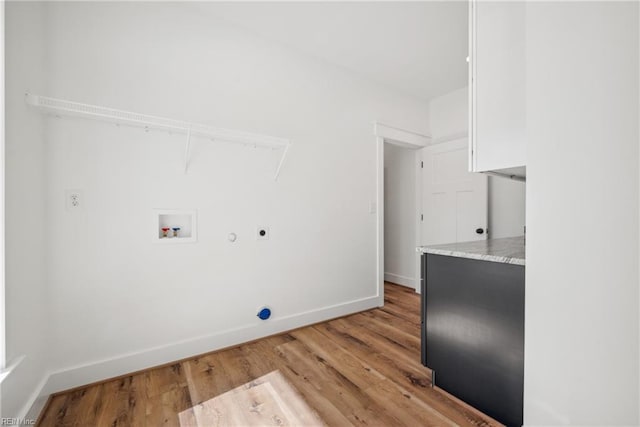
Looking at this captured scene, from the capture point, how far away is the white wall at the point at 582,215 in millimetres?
813

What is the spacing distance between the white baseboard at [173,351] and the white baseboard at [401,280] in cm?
150

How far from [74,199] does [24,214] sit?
0.28 meters

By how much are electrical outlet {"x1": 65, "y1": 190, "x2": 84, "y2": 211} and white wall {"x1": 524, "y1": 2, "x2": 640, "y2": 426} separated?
230 centimetres

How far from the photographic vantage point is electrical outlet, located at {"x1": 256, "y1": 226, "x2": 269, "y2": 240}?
2.27 meters

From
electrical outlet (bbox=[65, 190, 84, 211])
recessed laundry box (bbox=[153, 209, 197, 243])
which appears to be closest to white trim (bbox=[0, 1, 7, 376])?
electrical outlet (bbox=[65, 190, 84, 211])

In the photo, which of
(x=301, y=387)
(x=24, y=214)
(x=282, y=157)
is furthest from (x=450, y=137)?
(x=24, y=214)

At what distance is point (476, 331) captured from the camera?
1397 millimetres

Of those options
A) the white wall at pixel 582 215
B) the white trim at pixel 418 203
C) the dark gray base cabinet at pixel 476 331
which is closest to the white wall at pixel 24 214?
the dark gray base cabinet at pixel 476 331

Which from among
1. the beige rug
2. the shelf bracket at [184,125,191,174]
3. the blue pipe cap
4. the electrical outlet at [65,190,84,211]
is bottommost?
the beige rug

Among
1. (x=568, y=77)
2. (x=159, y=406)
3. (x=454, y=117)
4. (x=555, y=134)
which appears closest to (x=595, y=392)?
(x=555, y=134)

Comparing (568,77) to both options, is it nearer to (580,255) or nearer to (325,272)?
(580,255)

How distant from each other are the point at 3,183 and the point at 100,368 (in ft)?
3.93

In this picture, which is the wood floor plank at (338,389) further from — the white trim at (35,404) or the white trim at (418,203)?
the white trim at (418,203)

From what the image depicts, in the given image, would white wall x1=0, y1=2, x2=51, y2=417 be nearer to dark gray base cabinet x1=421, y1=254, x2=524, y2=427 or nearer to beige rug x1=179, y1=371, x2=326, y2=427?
beige rug x1=179, y1=371, x2=326, y2=427
